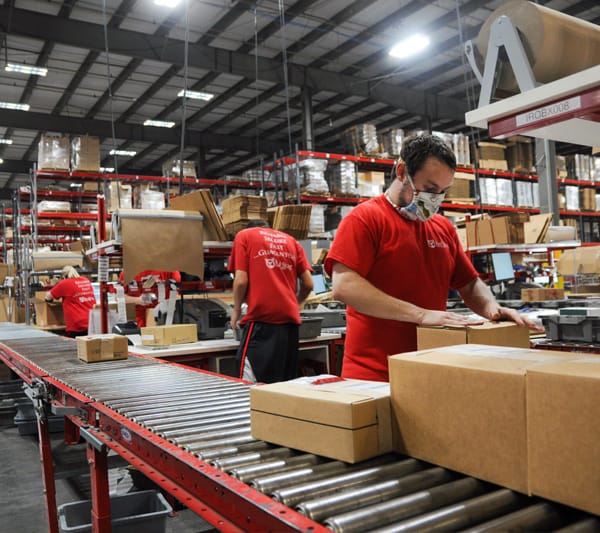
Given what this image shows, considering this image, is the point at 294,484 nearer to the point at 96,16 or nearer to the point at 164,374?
the point at 164,374

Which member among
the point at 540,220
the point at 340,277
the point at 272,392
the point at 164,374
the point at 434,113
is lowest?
the point at 164,374

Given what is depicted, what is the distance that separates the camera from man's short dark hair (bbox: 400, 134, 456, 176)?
6.91ft

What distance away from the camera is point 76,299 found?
20.8 feet

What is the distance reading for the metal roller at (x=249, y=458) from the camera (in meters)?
1.27

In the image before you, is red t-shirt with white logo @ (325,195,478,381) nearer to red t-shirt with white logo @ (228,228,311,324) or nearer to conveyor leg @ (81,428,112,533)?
conveyor leg @ (81,428,112,533)

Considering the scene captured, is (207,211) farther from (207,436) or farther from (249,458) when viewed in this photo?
(249,458)

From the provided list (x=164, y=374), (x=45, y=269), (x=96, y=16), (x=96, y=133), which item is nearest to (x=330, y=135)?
(x=96, y=133)

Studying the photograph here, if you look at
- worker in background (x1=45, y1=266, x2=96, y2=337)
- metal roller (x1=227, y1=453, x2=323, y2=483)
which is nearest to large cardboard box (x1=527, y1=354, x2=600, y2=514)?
metal roller (x1=227, y1=453, x2=323, y2=483)

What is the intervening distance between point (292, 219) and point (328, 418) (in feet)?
12.5

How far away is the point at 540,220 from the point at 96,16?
6861 millimetres

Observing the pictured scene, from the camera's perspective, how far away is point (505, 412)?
1.02 meters

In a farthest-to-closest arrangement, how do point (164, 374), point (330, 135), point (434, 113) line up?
1. point (330, 135)
2. point (434, 113)
3. point (164, 374)

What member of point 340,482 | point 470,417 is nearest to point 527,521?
point 470,417

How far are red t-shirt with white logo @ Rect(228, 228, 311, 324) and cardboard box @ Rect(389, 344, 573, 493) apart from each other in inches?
105
